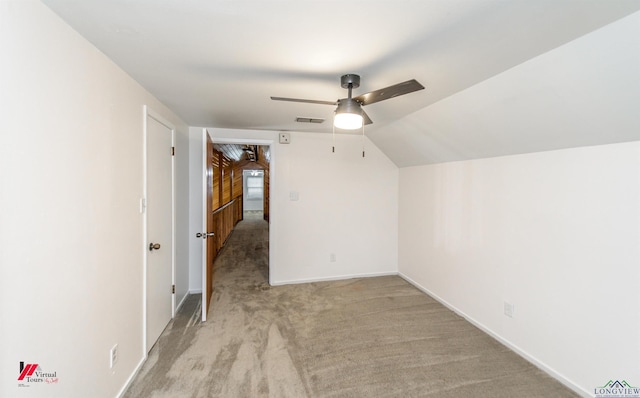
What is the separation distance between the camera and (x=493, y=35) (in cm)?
138

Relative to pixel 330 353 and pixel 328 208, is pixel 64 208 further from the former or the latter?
pixel 328 208

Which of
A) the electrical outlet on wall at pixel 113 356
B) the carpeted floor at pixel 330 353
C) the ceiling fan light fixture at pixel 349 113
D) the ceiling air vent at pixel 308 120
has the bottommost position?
the carpeted floor at pixel 330 353

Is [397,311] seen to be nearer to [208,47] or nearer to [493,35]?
[493,35]

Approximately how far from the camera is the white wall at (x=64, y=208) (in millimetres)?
1038

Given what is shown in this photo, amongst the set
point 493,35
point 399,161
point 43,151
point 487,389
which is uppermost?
point 493,35

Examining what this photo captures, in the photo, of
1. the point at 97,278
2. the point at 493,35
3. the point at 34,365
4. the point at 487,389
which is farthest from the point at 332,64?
the point at 487,389

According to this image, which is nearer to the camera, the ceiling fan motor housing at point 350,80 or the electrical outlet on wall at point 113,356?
the electrical outlet on wall at point 113,356

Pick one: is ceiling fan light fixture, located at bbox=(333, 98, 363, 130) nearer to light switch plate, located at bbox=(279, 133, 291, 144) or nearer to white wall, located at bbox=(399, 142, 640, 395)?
white wall, located at bbox=(399, 142, 640, 395)

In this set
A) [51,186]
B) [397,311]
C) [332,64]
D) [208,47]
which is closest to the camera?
[51,186]

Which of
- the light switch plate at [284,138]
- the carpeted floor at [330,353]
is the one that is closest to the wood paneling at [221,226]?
the carpeted floor at [330,353]

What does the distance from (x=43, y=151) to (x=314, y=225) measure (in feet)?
10.1

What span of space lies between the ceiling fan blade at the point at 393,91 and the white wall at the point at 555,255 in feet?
4.50

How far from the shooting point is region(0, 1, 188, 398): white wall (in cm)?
104

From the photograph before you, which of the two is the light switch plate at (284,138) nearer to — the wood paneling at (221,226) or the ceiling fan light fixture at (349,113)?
the wood paneling at (221,226)
